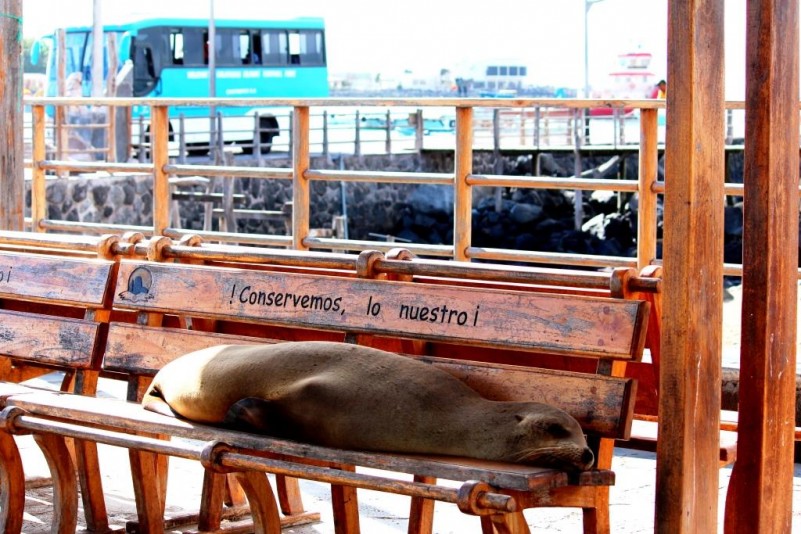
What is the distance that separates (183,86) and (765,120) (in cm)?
2982

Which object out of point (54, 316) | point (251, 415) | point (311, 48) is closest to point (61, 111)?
point (54, 316)

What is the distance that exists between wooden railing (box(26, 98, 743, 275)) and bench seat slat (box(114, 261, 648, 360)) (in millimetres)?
1658

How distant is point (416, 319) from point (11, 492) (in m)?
1.32

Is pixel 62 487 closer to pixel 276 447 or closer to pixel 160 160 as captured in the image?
pixel 276 447

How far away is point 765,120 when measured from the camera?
118 inches

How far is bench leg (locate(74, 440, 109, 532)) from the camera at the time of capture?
3.91 meters

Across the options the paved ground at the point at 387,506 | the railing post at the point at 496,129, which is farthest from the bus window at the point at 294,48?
the paved ground at the point at 387,506

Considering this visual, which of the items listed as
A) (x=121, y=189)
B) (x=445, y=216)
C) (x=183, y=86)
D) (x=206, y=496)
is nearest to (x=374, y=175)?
(x=206, y=496)

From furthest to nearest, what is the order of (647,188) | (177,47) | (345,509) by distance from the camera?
(177,47) → (647,188) → (345,509)

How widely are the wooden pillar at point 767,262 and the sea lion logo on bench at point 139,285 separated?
196 cm

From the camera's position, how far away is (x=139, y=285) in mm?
4168

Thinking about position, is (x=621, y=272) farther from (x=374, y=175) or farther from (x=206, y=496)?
(x=374, y=175)

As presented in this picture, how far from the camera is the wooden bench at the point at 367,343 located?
292 centimetres

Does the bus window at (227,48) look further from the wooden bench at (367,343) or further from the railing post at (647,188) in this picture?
the wooden bench at (367,343)
